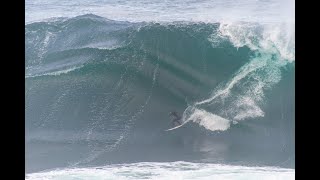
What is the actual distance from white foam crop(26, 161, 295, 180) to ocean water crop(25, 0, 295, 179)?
1 cm

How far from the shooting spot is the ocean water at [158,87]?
14.6ft

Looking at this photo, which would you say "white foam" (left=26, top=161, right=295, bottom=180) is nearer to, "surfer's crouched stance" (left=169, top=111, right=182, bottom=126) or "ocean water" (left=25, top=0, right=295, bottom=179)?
"ocean water" (left=25, top=0, right=295, bottom=179)

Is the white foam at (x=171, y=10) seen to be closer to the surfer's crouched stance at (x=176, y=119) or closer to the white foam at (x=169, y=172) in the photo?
the surfer's crouched stance at (x=176, y=119)

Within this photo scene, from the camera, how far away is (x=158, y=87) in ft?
15.0

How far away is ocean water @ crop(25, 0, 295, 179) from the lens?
14.6 ft

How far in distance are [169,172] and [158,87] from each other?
2.69 ft

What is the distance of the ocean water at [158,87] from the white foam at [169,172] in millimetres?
13

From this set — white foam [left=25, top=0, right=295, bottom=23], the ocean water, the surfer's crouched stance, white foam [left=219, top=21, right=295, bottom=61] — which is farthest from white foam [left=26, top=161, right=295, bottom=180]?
white foam [left=25, top=0, right=295, bottom=23]

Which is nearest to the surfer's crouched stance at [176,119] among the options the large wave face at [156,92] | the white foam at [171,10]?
the large wave face at [156,92]

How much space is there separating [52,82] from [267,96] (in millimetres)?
2101

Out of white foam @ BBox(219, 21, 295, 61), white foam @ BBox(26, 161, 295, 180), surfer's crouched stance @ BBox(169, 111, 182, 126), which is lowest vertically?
white foam @ BBox(26, 161, 295, 180)

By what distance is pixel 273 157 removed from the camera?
4516 mm
